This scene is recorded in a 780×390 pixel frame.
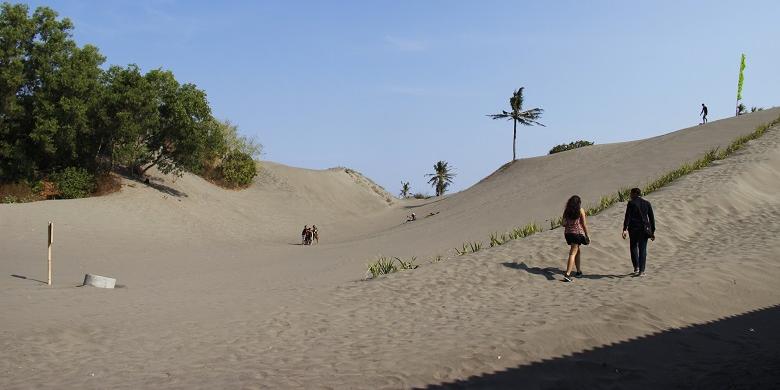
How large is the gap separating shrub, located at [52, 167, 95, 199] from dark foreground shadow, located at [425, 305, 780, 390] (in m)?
29.6

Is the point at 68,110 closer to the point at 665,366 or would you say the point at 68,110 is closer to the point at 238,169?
the point at 238,169

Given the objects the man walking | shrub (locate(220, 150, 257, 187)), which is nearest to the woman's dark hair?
the man walking

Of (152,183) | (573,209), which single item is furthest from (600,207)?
(152,183)

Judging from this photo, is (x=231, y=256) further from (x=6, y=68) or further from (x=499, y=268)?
(x=6, y=68)

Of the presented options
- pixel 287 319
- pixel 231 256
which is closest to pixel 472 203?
pixel 231 256

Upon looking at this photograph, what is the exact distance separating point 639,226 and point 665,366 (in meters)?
5.49

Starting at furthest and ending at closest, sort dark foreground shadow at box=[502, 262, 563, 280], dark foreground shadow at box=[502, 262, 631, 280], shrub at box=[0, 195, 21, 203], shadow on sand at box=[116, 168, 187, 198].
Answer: shadow on sand at box=[116, 168, 187, 198]
shrub at box=[0, 195, 21, 203]
dark foreground shadow at box=[502, 262, 563, 280]
dark foreground shadow at box=[502, 262, 631, 280]

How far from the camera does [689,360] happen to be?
655 cm

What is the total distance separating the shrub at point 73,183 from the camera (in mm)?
29984

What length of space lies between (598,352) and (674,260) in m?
7.00

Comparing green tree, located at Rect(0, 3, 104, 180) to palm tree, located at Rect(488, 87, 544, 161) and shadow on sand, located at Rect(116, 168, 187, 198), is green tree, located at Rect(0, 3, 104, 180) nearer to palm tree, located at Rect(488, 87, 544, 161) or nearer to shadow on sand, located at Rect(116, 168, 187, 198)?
shadow on sand, located at Rect(116, 168, 187, 198)

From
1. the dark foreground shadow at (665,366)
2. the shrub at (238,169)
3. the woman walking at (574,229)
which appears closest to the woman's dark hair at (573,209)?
the woman walking at (574,229)

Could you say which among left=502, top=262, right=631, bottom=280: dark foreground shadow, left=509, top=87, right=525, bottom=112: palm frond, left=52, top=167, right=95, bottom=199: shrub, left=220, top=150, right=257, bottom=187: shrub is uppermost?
left=509, top=87, right=525, bottom=112: palm frond

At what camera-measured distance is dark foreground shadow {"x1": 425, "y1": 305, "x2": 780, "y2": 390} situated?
5754mm
